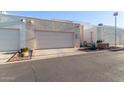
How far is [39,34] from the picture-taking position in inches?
647

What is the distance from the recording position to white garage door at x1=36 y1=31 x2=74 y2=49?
54.0 feet

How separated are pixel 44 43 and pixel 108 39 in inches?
576

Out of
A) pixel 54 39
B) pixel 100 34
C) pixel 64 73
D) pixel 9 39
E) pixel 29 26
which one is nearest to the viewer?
pixel 64 73

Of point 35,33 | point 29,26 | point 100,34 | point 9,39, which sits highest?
point 29,26

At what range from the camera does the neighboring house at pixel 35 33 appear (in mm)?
14312

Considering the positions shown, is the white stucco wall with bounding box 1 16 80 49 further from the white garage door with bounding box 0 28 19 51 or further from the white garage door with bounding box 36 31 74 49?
the white garage door with bounding box 36 31 74 49

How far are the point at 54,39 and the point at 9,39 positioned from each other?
5.65m

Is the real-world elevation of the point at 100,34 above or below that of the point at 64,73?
above

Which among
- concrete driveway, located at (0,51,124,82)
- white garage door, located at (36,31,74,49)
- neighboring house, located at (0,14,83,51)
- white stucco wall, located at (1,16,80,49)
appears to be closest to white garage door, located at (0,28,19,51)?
neighboring house, located at (0,14,83,51)

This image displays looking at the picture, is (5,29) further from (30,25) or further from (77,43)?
(77,43)

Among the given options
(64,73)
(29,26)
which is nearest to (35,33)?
(29,26)

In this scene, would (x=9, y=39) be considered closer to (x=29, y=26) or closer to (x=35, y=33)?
(x=29, y=26)

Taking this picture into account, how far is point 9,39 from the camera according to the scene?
1446 centimetres
